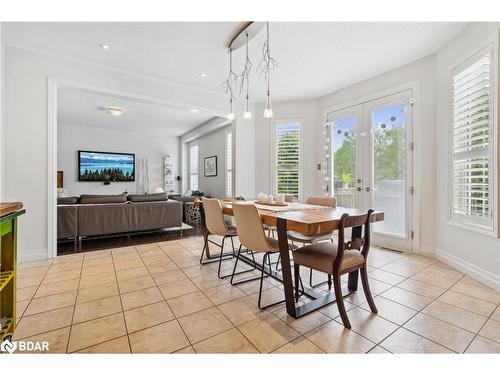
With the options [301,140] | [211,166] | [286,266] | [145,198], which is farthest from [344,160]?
[211,166]

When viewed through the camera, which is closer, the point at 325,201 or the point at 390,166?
the point at 325,201

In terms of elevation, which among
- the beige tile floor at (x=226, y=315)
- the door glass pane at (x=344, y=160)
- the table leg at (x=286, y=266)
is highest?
the door glass pane at (x=344, y=160)

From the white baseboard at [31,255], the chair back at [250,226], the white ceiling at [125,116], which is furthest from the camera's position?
the white ceiling at [125,116]

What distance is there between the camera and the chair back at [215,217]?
2.48 m

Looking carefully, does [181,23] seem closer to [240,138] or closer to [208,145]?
[240,138]

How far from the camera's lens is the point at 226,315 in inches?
69.5

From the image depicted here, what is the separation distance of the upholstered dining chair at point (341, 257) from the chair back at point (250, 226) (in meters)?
0.29

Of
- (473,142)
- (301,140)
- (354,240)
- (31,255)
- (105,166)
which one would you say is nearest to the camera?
(354,240)

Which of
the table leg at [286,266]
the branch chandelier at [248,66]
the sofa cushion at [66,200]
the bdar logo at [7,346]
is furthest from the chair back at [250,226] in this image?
the sofa cushion at [66,200]

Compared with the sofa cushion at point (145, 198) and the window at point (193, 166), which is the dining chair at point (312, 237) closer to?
the sofa cushion at point (145, 198)

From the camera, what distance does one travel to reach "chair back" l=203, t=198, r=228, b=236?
2482mm

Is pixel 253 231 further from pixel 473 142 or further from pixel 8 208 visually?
pixel 473 142

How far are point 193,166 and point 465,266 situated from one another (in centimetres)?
717
